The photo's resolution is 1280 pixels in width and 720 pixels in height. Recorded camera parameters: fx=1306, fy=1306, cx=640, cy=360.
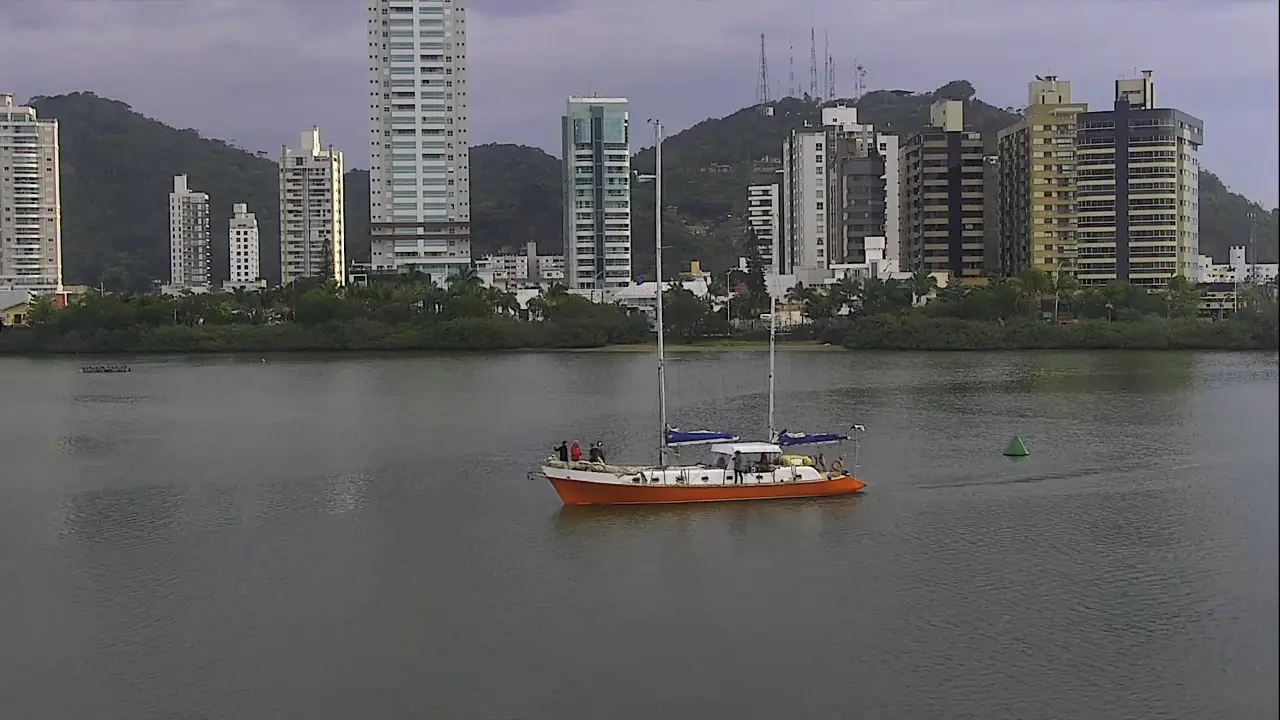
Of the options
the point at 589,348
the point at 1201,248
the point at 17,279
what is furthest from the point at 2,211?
the point at 1201,248

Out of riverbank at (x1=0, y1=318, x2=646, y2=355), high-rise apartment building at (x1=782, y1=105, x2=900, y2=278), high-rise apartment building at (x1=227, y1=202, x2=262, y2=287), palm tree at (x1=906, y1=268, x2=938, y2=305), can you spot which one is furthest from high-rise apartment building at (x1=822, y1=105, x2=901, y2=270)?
high-rise apartment building at (x1=227, y1=202, x2=262, y2=287)

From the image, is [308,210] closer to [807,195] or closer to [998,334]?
[807,195]

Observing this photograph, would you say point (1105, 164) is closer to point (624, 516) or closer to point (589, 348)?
point (589, 348)

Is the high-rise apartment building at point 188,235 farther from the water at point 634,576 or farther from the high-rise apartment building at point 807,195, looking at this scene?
the water at point 634,576

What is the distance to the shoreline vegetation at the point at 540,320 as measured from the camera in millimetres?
27234

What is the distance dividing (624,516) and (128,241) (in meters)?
48.2

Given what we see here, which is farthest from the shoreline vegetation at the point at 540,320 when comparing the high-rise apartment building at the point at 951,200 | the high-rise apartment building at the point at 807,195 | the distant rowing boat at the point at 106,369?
the high-rise apartment building at the point at 807,195

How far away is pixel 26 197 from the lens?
42.9 metres

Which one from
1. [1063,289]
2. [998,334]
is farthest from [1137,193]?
[998,334]

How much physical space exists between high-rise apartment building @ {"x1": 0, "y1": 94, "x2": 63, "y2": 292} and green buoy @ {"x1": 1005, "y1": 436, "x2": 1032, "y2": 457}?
3753 cm

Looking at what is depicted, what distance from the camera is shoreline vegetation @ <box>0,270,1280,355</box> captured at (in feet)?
89.4

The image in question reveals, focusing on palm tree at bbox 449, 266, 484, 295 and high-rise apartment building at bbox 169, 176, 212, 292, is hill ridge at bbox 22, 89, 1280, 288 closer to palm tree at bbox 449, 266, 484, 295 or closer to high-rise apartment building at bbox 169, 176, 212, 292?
high-rise apartment building at bbox 169, 176, 212, 292

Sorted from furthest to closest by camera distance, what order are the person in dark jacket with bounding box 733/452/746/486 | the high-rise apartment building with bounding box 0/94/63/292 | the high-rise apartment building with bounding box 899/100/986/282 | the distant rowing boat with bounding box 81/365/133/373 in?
the high-rise apartment building with bounding box 0/94/63/292 < the high-rise apartment building with bounding box 899/100/986/282 < the distant rowing boat with bounding box 81/365/133/373 < the person in dark jacket with bounding box 733/452/746/486

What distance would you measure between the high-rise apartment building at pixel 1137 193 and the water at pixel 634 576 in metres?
16.4
